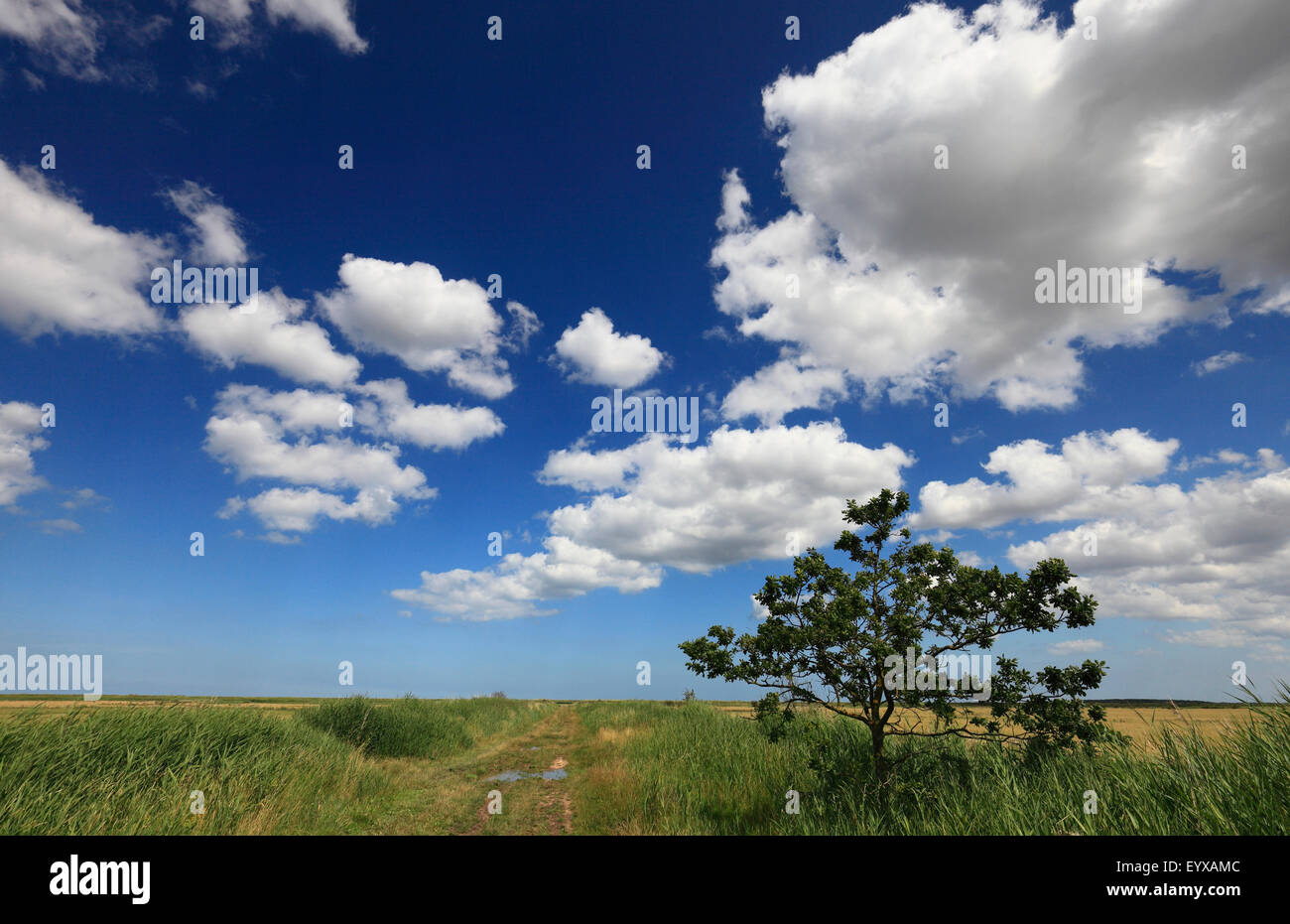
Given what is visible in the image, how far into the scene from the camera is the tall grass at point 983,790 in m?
5.68

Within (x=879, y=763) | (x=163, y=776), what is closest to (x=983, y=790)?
(x=879, y=763)

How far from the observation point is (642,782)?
494 inches

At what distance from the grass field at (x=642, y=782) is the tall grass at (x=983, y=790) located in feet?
0.09

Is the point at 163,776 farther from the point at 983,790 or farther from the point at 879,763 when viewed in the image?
the point at 983,790

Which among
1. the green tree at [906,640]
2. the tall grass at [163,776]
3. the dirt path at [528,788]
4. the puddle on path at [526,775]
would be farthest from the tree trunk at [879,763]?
the puddle on path at [526,775]

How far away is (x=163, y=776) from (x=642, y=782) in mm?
9286

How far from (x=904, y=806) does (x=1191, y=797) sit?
3.16 m

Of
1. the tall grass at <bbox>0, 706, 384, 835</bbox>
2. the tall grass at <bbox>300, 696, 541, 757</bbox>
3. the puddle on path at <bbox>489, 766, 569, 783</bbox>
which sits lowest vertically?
the puddle on path at <bbox>489, 766, 569, 783</bbox>

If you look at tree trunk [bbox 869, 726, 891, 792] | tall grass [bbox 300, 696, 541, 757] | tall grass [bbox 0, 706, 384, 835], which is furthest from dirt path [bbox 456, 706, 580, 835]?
tree trunk [bbox 869, 726, 891, 792]

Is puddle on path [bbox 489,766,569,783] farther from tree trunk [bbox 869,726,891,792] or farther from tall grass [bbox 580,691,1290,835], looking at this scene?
tree trunk [bbox 869,726,891,792]

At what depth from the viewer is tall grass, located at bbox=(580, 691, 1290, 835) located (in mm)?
5684

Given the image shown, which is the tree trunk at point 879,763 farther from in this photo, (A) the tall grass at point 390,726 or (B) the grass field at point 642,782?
(A) the tall grass at point 390,726

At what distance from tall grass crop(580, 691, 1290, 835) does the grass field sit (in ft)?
0.09
